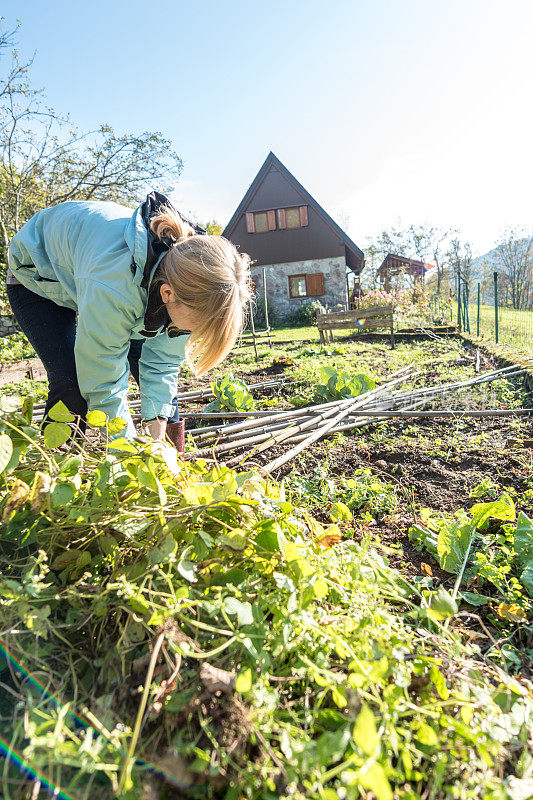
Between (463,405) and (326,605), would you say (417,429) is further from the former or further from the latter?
(326,605)

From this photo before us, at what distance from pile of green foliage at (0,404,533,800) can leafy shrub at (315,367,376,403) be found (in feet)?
10.8

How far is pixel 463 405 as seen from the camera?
14.1 feet

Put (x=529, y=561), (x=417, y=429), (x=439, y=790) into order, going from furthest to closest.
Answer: (x=417, y=429) → (x=529, y=561) → (x=439, y=790)

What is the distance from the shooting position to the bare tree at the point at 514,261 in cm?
2978

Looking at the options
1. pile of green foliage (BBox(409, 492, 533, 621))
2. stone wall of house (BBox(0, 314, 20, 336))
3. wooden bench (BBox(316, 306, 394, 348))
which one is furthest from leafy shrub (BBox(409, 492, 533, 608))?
stone wall of house (BBox(0, 314, 20, 336))

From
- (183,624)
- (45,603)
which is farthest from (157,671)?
(45,603)

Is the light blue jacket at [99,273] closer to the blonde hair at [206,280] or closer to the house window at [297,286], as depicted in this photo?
the blonde hair at [206,280]

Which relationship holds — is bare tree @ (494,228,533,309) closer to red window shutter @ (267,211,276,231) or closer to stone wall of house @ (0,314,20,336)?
red window shutter @ (267,211,276,231)

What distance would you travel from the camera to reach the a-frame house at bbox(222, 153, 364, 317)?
21031 millimetres

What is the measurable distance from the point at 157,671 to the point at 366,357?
789 centimetres

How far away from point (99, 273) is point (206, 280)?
0.42 meters

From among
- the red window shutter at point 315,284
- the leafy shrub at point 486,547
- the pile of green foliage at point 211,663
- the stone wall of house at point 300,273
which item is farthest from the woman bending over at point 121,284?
the red window shutter at point 315,284

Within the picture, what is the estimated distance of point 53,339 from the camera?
2.17 meters

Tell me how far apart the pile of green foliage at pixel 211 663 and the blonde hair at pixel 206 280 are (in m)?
0.80
